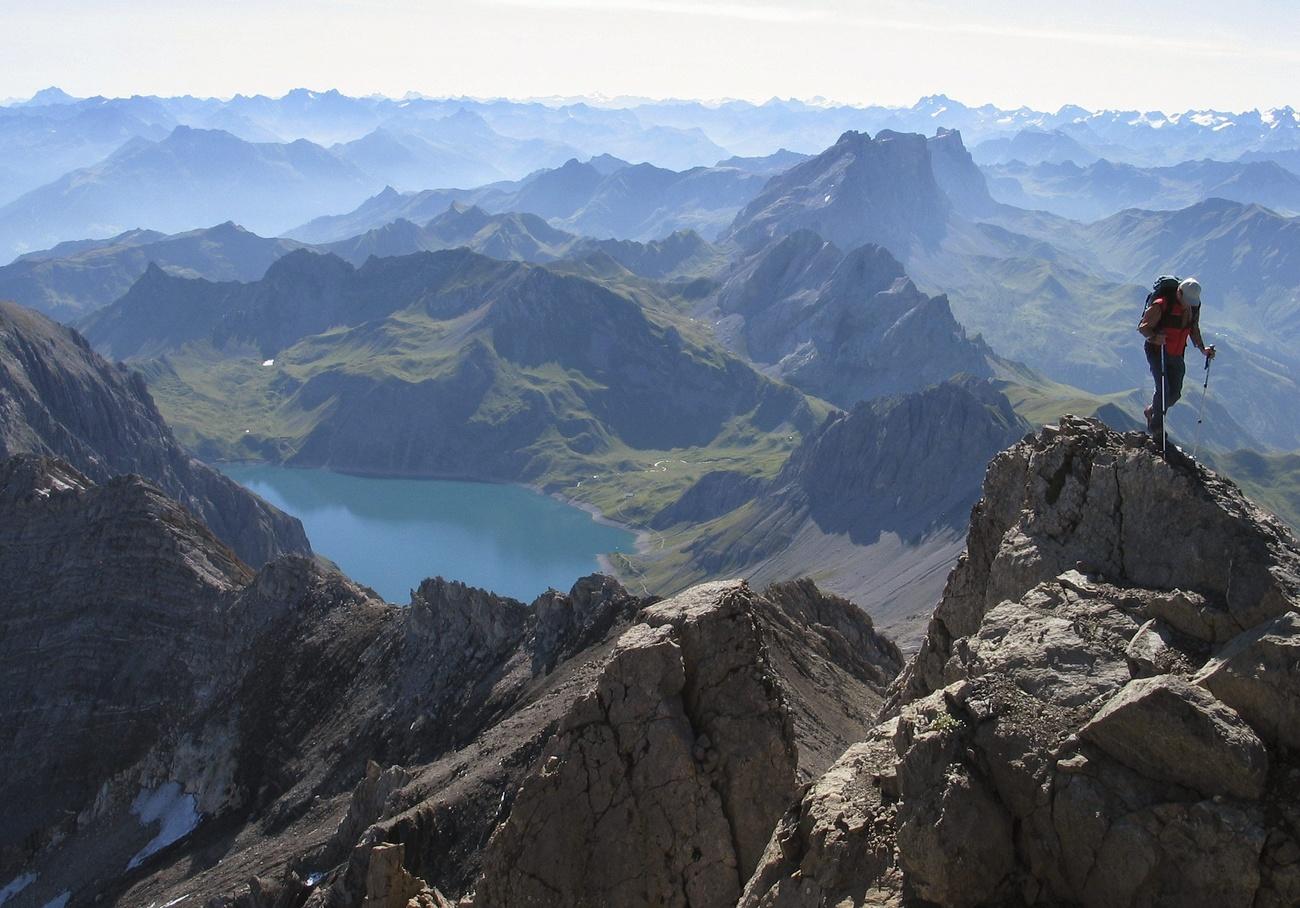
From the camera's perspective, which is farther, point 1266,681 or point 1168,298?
point 1168,298

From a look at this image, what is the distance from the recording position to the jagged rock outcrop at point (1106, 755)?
42.9ft

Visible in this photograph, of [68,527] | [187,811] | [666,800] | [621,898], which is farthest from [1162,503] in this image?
[68,527]

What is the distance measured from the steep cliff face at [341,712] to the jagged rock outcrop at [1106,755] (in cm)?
458

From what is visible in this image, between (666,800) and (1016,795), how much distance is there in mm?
7657

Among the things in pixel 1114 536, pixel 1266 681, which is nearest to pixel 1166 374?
pixel 1114 536

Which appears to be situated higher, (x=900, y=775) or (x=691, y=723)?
(x=900, y=775)

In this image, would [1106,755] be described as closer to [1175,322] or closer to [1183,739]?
[1183,739]

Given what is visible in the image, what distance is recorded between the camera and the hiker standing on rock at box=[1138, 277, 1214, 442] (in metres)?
20.5

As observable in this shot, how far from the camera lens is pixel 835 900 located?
14.6m

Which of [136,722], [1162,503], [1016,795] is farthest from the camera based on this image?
[136,722]

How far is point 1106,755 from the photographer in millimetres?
13945

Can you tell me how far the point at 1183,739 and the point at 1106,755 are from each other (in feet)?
3.05

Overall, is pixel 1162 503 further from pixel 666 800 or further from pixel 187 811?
pixel 187 811

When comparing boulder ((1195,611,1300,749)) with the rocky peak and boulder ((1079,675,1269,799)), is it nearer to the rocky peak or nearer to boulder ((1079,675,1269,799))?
boulder ((1079,675,1269,799))
